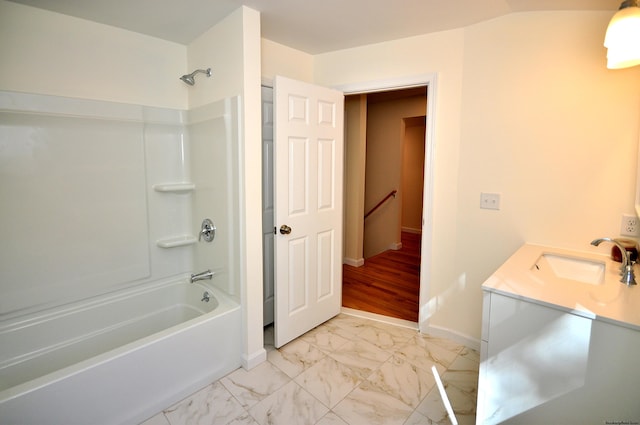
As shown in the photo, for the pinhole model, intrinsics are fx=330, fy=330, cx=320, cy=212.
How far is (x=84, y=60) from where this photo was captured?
6.89 ft

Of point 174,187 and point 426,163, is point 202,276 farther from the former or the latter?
point 426,163

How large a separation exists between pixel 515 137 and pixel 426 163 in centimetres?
61

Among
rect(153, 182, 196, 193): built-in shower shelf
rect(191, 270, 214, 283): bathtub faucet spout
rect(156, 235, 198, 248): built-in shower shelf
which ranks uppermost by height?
rect(153, 182, 196, 193): built-in shower shelf

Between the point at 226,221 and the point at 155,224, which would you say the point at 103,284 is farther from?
the point at 226,221

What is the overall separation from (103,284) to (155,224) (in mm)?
533

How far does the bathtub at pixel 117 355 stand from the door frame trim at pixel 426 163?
146 centimetres

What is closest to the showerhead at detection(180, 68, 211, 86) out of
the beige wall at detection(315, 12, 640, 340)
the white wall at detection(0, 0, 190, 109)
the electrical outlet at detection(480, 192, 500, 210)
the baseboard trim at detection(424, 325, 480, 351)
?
the white wall at detection(0, 0, 190, 109)

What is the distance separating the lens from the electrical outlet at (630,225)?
70.7 inches

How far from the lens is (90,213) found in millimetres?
2217

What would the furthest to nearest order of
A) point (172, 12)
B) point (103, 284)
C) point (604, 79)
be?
point (103, 284), point (172, 12), point (604, 79)

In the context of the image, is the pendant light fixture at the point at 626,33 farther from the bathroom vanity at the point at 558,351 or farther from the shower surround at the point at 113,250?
the shower surround at the point at 113,250

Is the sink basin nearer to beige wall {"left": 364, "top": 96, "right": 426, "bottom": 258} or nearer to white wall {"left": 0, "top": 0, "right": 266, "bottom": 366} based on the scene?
white wall {"left": 0, "top": 0, "right": 266, "bottom": 366}

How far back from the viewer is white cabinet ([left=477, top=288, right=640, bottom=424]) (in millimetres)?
1163

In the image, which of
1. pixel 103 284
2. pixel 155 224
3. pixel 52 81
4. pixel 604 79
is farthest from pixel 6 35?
pixel 604 79
